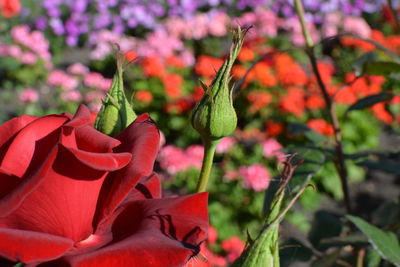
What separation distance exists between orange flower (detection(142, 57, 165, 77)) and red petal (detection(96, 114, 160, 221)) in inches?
140

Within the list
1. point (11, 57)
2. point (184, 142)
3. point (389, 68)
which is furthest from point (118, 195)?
point (11, 57)

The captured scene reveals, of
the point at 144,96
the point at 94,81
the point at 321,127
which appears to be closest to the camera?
the point at 321,127

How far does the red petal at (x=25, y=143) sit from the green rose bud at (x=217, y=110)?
0.12 meters

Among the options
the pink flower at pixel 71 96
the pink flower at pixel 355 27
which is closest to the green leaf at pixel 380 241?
the pink flower at pixel 71 96

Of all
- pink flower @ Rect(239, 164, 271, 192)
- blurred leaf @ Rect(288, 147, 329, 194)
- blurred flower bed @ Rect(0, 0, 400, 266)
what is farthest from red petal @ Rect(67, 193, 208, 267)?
pink flower @ Rect(239, 164, 271, 192)

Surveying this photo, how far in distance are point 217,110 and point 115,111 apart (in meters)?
0.09

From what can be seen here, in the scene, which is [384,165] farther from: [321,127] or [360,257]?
[321,127]

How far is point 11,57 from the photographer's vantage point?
4449 mm

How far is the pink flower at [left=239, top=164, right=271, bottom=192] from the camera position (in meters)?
3.03

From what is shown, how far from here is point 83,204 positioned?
1.37 feet

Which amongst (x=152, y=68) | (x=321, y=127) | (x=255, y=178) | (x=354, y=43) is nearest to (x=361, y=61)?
(x=255, y=178)

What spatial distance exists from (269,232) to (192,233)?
2.3 inches

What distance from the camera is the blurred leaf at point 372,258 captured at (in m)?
0.98

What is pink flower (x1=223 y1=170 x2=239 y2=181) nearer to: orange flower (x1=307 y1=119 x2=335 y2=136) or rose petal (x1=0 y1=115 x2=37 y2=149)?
orange flower (x1=307 y1=119 x2=335 y2=136)
